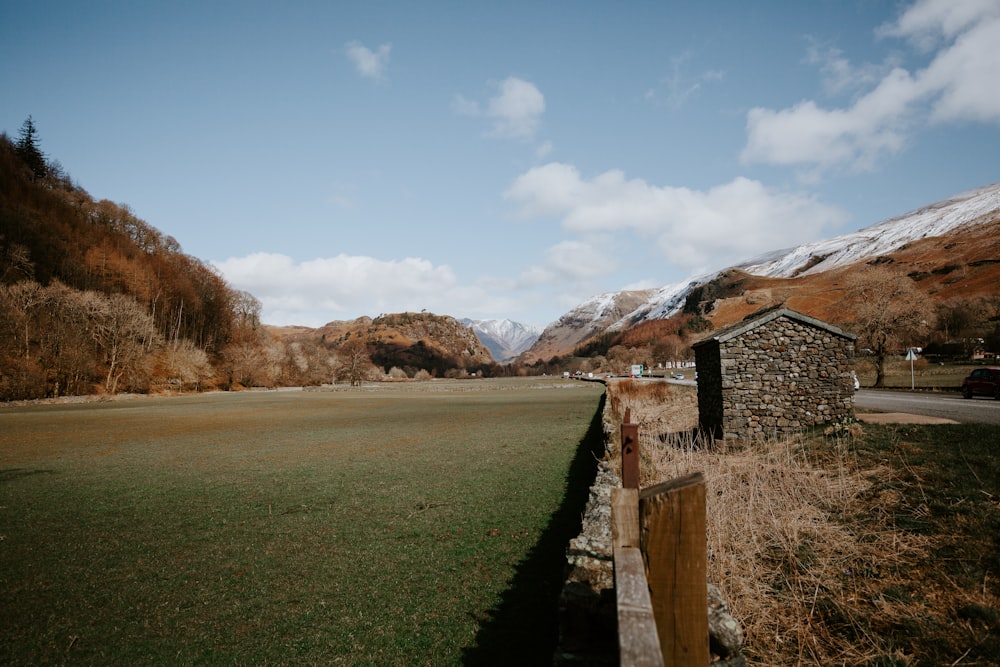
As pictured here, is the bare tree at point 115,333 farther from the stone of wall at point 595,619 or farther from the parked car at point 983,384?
the parked car at point 983,384

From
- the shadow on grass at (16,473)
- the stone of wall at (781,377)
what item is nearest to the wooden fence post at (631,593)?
the stone of wall at (781,377)

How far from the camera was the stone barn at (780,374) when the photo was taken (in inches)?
597

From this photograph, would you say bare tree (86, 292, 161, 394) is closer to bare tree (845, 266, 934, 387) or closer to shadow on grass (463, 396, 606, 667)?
shadow on grass (463, 396, 606, 667)

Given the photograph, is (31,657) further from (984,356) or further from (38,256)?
(38,256)

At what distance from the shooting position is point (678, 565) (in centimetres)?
199

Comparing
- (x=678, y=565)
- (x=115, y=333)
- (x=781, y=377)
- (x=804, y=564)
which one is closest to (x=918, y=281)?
(x=781, y=377)

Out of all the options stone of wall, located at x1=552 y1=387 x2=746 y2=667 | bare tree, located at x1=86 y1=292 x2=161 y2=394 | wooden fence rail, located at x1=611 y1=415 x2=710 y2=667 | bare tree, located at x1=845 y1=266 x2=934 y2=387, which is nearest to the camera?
wooden fence rail, located at x1=611 y1=415 x2=710 y2=667

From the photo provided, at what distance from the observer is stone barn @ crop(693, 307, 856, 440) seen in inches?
597

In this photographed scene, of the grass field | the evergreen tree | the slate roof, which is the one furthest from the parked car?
the evergreen tree

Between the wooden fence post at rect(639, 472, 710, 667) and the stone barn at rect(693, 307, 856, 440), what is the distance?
15.2 metres

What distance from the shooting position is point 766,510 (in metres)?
6.71

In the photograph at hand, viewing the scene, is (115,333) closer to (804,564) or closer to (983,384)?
(804,564)

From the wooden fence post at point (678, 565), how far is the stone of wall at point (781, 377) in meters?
15.2

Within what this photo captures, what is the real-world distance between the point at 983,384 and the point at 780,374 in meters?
18.0
